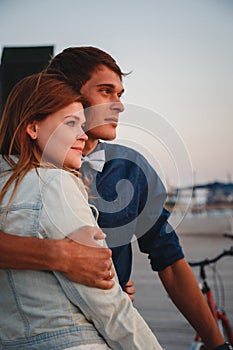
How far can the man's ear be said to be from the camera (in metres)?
0.97

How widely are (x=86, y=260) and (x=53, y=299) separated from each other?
3.3 inches

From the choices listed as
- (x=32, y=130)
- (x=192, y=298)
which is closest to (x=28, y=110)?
(x=32, y=130)

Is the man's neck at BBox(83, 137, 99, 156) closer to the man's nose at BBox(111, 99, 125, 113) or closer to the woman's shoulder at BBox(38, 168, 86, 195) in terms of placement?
the man's nose at BBox(111, 99, 125, 113)

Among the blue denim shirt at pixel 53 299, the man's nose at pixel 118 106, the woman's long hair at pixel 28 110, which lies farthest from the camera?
the man's nose at pixel 118 106

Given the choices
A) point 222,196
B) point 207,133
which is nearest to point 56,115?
point 207,133

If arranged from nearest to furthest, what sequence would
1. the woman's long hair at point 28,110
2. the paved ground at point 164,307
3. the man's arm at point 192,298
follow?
1. the woman's long hair at point 28,110
2. the man's arm at point 192,298
3. the paved ground at point 164,307

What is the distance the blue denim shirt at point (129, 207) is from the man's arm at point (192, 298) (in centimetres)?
3

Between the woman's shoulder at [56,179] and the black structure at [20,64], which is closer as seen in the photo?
the woman's shoulder at [56,179]

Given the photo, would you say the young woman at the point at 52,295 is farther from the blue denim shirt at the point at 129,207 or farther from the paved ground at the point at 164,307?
the paved ground at the point at 164,307

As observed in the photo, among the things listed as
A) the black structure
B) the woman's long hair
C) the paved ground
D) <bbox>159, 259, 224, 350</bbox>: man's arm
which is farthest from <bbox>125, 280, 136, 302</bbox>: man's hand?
the paved ground

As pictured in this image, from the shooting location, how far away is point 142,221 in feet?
4.13

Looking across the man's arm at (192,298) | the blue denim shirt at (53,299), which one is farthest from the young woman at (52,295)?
the man's arm at (192,298)

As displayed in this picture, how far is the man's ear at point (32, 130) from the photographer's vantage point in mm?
969

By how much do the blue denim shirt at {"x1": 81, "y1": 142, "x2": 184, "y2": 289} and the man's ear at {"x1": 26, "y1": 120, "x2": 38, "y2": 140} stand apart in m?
0.25
